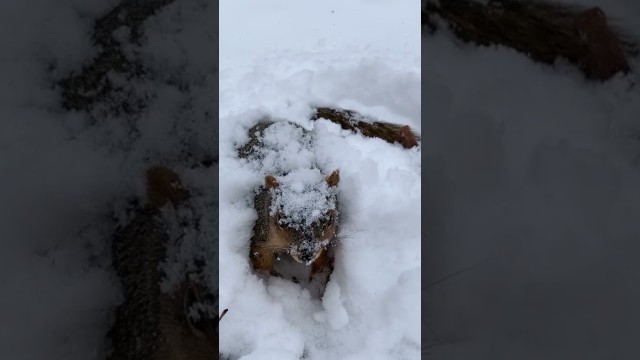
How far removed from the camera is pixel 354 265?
11.4ft

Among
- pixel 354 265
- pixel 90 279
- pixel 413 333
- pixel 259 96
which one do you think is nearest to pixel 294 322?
pixel 354 265

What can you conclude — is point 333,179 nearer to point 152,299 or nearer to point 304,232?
point 304,232

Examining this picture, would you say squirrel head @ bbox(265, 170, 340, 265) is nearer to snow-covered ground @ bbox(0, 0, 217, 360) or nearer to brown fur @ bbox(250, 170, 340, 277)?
brown fur @ bbox(250, 170, 340, 277)

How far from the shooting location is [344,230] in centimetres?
347

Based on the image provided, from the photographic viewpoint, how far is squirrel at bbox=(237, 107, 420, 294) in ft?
9.96

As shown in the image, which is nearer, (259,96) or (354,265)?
(354,265)

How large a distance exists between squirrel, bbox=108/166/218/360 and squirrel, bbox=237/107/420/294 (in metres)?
0.51

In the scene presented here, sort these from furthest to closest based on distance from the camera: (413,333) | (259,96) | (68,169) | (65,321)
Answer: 1. (259,96)
2. (413,333)
3. (68,169)
4. (65,321)

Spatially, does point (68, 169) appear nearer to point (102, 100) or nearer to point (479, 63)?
point (102, 100)

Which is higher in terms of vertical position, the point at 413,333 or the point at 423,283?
the point at 423,283

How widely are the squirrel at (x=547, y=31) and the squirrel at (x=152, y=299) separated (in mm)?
2249

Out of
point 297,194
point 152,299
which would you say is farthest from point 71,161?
point 297,194

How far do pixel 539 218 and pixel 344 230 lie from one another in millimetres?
1247

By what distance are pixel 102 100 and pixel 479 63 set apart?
2.55 m
